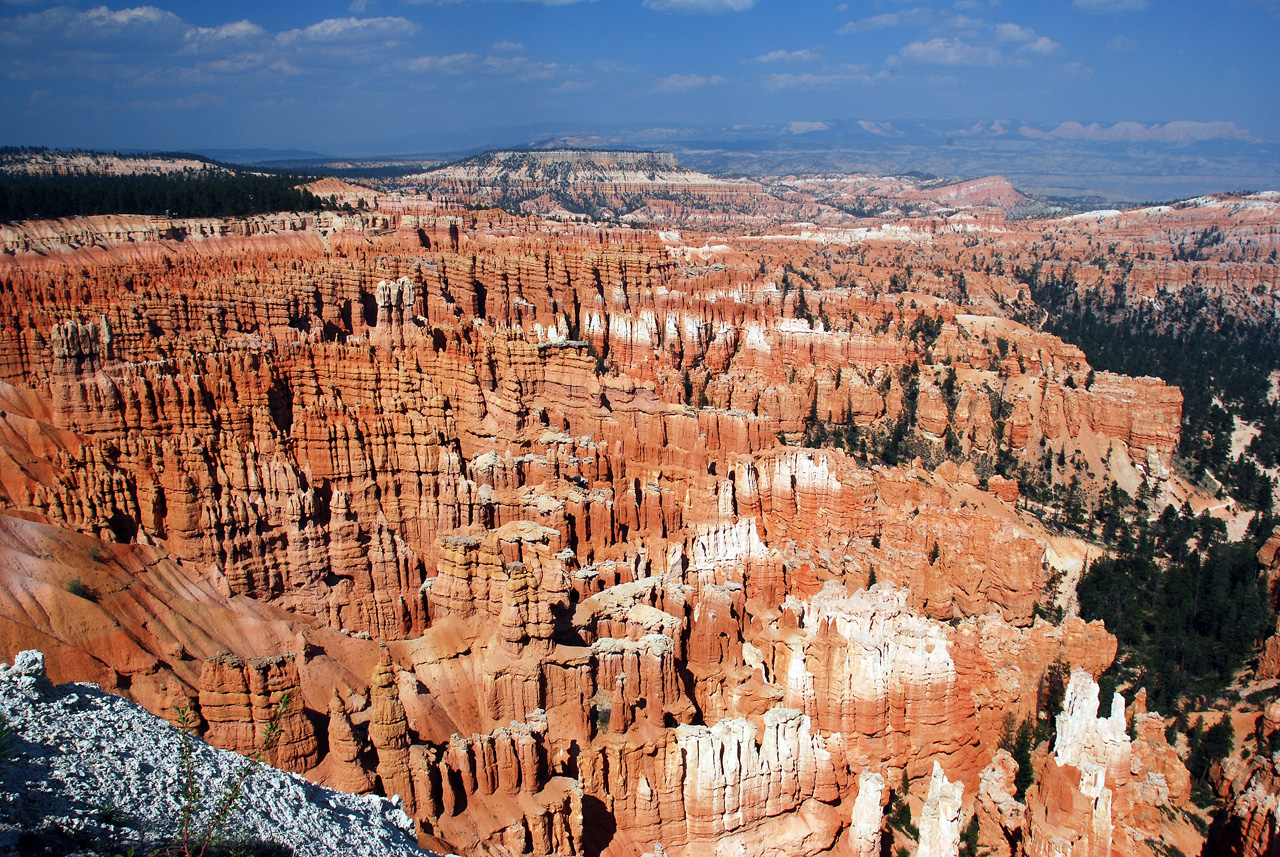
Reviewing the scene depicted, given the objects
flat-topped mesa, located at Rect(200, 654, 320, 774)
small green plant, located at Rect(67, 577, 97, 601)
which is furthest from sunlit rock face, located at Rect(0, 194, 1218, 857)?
small green plant, located at Rect(67, 577, 97, 601)

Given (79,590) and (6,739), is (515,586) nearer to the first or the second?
(79,590)

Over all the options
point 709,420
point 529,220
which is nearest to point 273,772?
point 709,420

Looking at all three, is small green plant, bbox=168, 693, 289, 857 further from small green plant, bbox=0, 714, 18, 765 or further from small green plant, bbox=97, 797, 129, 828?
small green plant, bbox=0, 714, 18, 765

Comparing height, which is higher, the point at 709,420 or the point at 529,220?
the point at 529,220

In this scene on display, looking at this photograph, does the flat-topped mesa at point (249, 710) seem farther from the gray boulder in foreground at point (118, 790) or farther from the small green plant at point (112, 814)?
the small green plant at point (112, 814)

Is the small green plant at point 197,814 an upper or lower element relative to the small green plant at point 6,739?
lower

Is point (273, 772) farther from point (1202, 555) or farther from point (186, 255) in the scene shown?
point (186, 255)

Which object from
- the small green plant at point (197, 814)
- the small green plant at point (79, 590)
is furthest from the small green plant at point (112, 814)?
the small green plant at point (79, 590)
